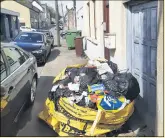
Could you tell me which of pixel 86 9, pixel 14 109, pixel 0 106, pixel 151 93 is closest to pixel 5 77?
pixel 14 109

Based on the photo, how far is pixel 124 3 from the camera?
5352 mm

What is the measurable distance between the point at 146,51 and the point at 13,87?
2.24m

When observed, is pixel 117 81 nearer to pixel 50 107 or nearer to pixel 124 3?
pixel 50 107

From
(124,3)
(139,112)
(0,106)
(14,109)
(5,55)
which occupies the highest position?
(124,3)

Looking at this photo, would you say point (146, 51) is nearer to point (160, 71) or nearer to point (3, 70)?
point (160, 71)

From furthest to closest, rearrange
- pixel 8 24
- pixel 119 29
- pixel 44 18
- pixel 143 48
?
1. pixel 44 18
2. pixel 8 24
3. pixel 119 29
4. pixel 143 48

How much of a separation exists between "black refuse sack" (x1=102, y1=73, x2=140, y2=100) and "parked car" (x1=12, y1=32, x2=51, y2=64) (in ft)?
22.4

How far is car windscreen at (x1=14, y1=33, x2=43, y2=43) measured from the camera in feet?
40.6

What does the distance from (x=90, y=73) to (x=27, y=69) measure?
1.49 metres

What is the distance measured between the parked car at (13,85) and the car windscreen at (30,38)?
6.56 meters

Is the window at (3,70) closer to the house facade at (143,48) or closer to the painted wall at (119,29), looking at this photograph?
the house facade at (143,48)

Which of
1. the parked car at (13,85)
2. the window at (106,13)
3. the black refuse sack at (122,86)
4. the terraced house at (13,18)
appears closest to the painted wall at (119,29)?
the window at (106,13)

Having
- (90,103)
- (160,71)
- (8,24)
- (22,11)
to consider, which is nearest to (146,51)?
(160,71)

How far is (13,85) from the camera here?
4.02 m
